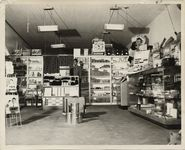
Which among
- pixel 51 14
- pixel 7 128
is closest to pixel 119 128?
pixel 7 128

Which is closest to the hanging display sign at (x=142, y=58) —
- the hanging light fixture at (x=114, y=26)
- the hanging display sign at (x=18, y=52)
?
the hanging light fixture at (x=114, y=26)

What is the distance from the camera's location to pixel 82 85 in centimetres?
1336

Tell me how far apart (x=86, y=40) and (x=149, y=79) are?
752 cm

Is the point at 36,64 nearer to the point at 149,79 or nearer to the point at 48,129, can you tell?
the point at 149,79

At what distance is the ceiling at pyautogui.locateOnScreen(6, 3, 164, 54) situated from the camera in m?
9.06

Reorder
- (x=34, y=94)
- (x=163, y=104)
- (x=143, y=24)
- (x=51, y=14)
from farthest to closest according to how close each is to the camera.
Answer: (x=34, y=94)
(x=143, y=24)
(x=51, y=14)
(x=163, y=104)

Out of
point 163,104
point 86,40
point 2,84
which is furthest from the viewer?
point 86,40

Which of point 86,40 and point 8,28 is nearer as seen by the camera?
point 8,28

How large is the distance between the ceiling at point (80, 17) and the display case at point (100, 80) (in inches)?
56.5

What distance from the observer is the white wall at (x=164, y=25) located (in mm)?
7878

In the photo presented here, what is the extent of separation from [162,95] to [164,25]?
132 inches

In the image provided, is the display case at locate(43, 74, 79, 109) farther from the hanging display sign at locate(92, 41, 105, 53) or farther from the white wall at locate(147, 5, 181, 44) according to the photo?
the white wall at locate(147, 5, 181, 44)

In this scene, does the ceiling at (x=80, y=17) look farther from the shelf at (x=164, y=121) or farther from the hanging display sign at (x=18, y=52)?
the shelf at (x=164, y=121)

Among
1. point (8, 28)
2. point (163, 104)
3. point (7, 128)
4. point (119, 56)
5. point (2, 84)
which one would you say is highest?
point (8, 28)
